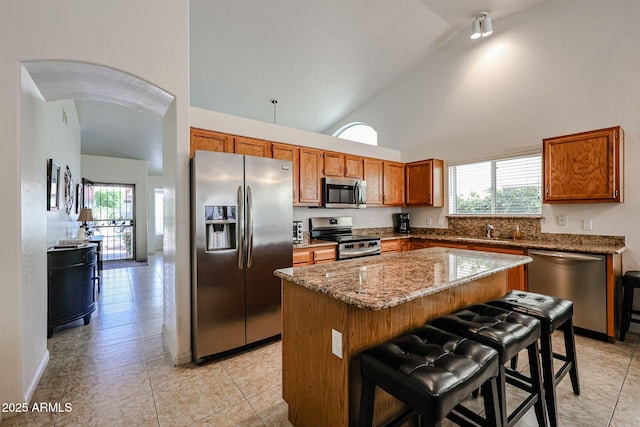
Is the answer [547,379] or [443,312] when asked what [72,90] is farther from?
[547,379]

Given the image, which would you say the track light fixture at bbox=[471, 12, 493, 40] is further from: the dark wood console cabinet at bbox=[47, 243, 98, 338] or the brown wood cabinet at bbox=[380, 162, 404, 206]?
the dark wood console cabinet at bbox=[47, 243, 98, 338]

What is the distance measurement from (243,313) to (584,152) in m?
4.16

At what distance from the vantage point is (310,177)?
4020 mm

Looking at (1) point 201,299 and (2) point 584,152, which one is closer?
(1) point 201,299

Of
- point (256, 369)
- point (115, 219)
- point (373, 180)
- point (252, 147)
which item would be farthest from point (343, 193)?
point (115, 219)

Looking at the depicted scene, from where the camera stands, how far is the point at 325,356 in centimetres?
152

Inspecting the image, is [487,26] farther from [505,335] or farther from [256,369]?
[256,369]

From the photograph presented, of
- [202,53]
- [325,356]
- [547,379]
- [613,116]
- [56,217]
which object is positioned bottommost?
[547,379]

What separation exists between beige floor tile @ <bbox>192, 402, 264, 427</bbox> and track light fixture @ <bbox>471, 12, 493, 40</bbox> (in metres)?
5.16

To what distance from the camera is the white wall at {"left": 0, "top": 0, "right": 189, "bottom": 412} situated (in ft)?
6.21

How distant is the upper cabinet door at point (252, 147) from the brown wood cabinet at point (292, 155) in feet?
0.36

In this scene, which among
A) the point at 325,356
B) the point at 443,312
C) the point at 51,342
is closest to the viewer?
the point at 325,356

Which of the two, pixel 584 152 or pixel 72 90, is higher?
pixel 72 90

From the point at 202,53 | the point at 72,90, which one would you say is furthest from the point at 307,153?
the point at 72,90
